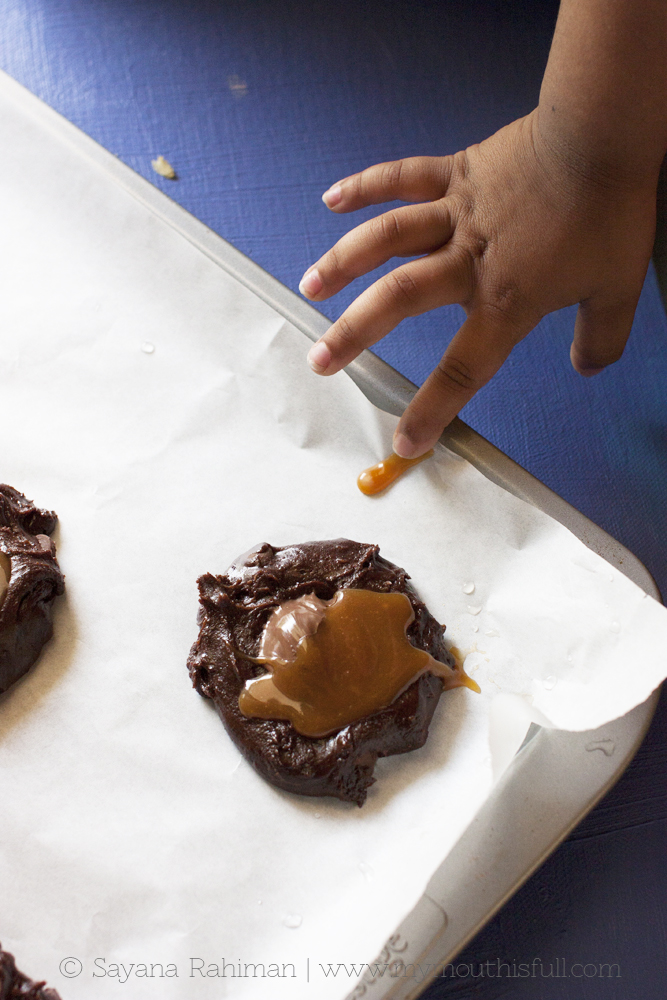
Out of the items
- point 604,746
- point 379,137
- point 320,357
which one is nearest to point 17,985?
point 604,746

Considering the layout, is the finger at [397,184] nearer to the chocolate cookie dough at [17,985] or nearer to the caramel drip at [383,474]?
the caramel drip at [383,474]

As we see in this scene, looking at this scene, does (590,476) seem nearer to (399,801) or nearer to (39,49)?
(399,801)

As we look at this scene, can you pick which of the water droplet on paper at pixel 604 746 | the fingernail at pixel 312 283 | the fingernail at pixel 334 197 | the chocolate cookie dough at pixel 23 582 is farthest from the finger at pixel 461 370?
the chocolate cookie dough at pixel 23 582

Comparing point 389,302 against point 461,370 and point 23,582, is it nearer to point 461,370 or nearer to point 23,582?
point 461,370

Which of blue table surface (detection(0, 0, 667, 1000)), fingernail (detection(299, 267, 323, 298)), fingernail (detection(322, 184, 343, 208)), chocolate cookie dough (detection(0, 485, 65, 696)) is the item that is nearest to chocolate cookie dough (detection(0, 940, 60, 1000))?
chocolate cookie dough (detection(0, 485, 65, 696))

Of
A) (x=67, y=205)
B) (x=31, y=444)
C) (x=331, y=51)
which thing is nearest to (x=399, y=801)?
(x=31, y=444)

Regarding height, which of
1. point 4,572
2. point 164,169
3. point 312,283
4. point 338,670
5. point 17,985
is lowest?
point 17,985

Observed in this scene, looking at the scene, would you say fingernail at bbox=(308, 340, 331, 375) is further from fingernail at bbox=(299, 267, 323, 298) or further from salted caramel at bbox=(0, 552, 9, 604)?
salted caramel at bbox=(0, 552, 9, 604)
